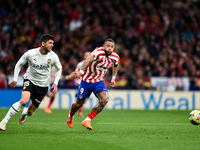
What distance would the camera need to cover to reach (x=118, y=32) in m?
20.2

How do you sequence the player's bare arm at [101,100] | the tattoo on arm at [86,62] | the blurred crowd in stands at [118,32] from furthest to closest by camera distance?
1. the blurred crowd in stands at [118,32]
2. the player's bare arm at [101,100]
3. the tattoo on arm at [86,62]

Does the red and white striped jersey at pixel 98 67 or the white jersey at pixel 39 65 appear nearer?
the white jersey at pixel 39 65

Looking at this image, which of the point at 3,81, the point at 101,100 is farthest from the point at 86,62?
the point at 3,81

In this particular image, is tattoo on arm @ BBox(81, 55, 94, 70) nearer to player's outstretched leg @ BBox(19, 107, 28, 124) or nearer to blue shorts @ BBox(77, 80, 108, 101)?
blue shorts @ BBox(77, 80, 108, 101)

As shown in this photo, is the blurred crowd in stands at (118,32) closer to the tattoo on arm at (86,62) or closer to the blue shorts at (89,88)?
the blue shorts at (89,88)

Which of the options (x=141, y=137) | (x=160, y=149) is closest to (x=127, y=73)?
(x=141, y=137)

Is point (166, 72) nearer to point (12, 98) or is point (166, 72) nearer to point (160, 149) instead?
point (12, 98)

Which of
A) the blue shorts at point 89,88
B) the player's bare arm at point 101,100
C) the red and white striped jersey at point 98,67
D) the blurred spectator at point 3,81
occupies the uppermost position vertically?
the red and white striped jersey at point 98,67

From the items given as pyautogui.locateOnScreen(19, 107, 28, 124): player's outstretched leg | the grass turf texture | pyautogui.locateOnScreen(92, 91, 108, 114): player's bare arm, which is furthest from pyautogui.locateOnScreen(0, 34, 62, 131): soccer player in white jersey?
pyautogui.locateOnScreen(92, 91, 108, 114): player's bare arm

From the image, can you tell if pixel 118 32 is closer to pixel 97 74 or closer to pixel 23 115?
pixel 97 74

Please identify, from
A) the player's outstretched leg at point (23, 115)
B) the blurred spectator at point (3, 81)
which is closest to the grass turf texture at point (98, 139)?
the player's outstretched leg at point (23, 115)

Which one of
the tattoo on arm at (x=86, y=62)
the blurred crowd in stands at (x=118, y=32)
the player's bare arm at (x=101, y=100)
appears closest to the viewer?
the tattoo on arm at (x=86, y=62)

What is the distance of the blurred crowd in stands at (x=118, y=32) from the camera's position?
17828 millimetres

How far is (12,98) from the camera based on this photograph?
15.4 m
